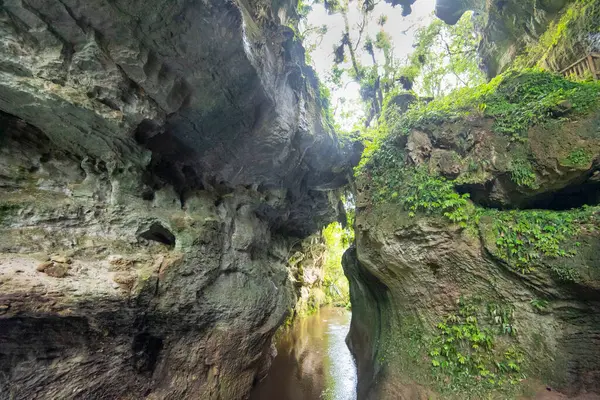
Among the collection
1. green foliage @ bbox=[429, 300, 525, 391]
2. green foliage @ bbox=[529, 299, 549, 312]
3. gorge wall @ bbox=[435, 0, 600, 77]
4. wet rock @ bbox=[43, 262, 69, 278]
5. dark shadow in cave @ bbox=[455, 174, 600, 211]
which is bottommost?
green foliage @ bbox=[429, 300, 525, 391]

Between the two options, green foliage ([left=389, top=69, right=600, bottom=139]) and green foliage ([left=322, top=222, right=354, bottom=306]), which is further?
green foliage ([left=322, top=222, right=354, bottom=306])

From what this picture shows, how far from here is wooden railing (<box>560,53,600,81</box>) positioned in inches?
247

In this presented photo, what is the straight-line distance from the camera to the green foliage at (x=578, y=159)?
5027 mm

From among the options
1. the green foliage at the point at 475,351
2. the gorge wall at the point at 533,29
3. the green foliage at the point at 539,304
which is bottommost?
the green foliage at the point at 475,351

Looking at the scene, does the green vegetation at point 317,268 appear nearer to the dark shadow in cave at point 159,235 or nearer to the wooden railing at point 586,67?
the dark shadow in cave at point 159,235

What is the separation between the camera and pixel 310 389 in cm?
751

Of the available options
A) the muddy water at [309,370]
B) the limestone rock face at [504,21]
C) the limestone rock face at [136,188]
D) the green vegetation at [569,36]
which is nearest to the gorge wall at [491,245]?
the muddy water at [309,370]

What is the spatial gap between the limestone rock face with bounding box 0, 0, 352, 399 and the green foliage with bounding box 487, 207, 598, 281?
538 centimetres

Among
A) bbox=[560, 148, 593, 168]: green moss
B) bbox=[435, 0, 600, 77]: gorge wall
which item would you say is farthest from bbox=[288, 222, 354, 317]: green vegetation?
bbox=[435, 0, 600, 77]: gorge wall

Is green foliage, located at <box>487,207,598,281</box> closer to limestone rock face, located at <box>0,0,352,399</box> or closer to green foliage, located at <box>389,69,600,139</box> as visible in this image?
green foliage, located at <box>389,69,600,139</box>

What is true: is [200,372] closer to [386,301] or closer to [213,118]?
[386,301]

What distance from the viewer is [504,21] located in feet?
30.4

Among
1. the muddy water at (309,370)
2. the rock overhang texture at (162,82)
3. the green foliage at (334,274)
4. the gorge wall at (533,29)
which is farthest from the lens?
the green foliage at (334,274)

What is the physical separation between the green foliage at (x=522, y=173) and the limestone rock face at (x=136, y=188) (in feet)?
16.9
